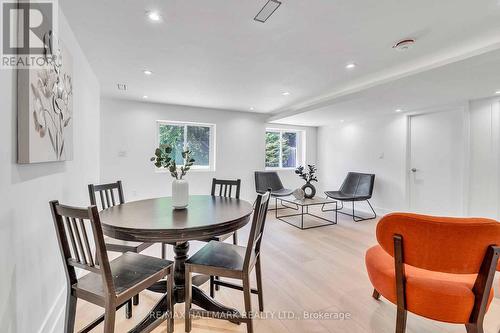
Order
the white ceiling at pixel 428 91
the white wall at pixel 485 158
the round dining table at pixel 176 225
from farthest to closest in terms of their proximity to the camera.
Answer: the white wall at pixel 485 158, the white ceiling at pixel 428 91, the round dining table at pixel 176 225

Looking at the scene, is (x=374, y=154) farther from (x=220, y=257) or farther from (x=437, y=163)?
(x=220, y=257)

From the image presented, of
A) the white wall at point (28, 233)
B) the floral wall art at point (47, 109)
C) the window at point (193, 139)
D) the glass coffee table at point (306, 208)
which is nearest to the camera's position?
the white wall at point (28, 233)

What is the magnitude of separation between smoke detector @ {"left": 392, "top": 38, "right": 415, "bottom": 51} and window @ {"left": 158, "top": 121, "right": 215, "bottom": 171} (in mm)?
3638

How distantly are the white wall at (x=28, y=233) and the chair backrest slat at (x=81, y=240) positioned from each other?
0.61ft

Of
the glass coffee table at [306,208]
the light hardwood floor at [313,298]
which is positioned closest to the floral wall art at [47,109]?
the light hardwood floor at [313,298]

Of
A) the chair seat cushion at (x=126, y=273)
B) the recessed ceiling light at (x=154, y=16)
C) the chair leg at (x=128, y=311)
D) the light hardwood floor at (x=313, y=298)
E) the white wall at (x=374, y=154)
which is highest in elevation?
the recessed ceiling light at (x=154, y=16)

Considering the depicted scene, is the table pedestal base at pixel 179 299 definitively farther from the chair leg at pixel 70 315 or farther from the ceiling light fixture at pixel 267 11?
the ceiling light fixture at pixel 267 11

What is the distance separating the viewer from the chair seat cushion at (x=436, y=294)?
1211 millimetres

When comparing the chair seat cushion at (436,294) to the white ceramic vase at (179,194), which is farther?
the white ceramic vase at (179,194)

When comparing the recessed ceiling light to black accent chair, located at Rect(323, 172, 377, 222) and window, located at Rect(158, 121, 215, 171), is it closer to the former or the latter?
window, located at Rect(158, 121, 215, 171)

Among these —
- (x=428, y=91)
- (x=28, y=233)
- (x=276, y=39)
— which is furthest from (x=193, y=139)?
→ (x=428, y=91)

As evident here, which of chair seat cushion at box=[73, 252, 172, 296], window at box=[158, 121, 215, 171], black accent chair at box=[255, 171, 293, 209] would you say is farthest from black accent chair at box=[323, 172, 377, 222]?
chair seat cushion at box=[73, 252, 172, 296]

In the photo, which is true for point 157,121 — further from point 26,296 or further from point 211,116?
point 26,296

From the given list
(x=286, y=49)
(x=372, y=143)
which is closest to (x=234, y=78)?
(x=286, y=49)
